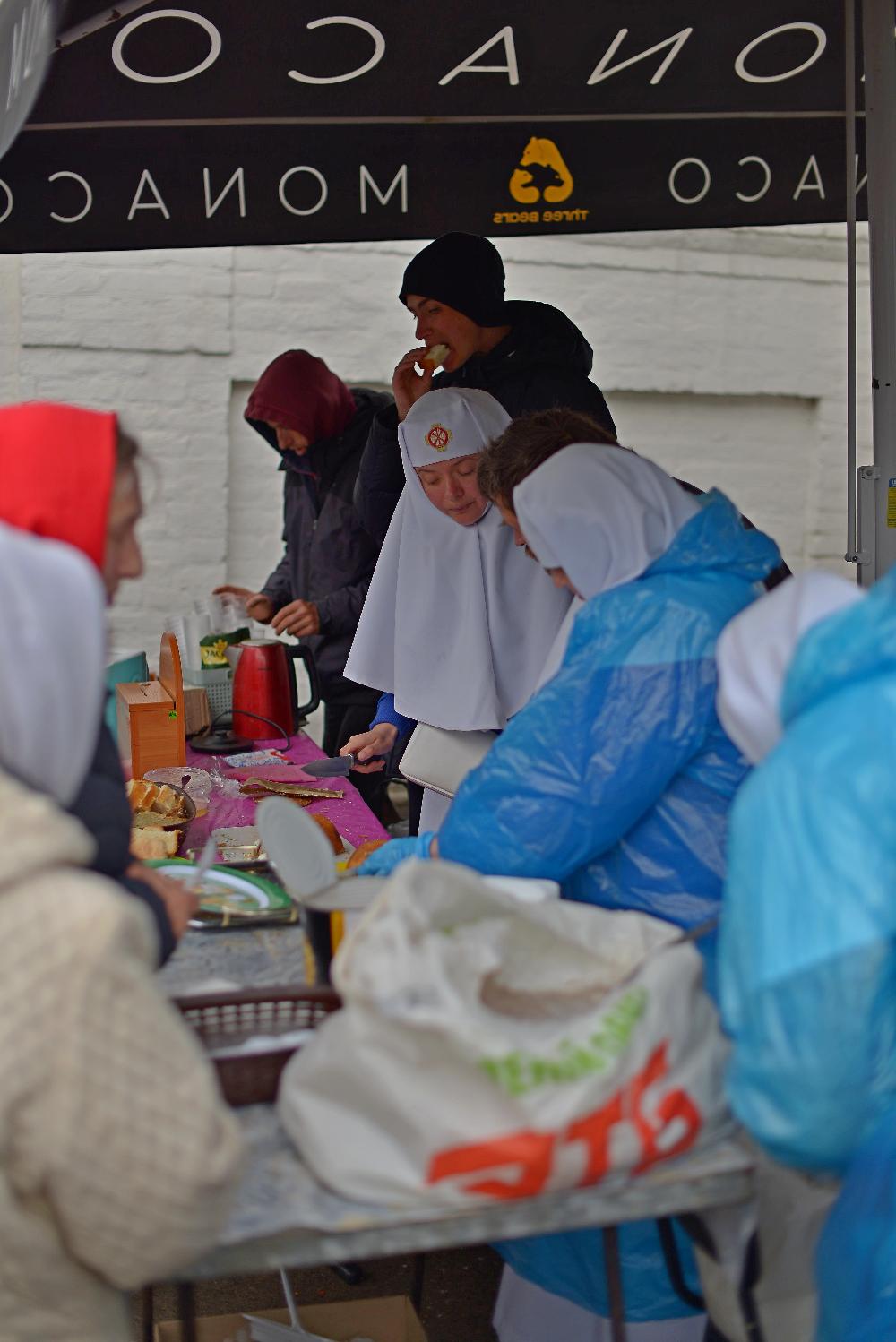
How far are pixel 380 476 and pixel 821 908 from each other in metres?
3.27

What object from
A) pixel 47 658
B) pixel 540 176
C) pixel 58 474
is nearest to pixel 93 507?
Result: pixel 58 474

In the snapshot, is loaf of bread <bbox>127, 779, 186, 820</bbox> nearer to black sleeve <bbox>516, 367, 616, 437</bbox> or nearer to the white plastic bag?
black sleeve <bbox>516, 367, 616, 437</bbox>

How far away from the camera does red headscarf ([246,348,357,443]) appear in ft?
15.7

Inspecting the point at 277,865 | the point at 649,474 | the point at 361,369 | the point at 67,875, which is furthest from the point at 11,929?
the point at 361,369

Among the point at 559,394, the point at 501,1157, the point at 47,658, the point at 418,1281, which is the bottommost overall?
the point at 418,1281

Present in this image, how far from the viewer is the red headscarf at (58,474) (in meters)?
1.42

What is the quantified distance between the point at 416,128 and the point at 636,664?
8.88 feet

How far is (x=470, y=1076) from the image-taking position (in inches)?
53.1

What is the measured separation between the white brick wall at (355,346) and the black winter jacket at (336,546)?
163cm

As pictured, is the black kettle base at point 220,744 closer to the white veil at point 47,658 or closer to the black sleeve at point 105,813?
the black sleeve at point 105,813

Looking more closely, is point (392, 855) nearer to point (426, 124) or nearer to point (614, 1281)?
point (614, 1281)

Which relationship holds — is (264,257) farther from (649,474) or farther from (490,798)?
(490,798)

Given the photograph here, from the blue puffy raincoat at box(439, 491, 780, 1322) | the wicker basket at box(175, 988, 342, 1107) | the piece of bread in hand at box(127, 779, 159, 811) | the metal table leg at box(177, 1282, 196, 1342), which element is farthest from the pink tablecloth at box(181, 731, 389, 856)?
the metal table leg at box(177, 1282, 196, 1342)

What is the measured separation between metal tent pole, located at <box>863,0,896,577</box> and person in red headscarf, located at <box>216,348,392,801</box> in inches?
83.9
